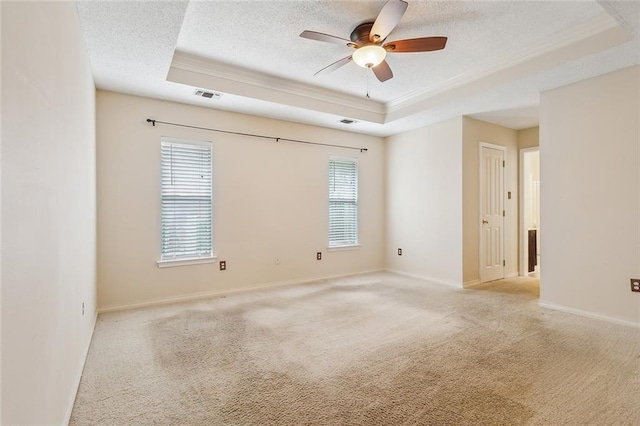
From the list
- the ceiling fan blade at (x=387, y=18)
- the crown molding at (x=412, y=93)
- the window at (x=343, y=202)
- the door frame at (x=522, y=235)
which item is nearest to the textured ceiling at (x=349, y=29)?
the crown molding at (x=412, y=93)

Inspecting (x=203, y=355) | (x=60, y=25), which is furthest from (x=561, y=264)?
(x=60, y=25)

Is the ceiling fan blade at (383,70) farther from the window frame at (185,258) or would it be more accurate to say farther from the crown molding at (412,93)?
the window frame at (185,258)

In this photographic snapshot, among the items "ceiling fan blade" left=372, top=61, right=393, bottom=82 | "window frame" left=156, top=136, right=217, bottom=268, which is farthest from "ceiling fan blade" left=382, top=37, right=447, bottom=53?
"window frame" left=156, top=136, right=217, bottom=268

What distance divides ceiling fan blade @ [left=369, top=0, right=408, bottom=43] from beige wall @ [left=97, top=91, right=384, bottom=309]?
2.50 metres

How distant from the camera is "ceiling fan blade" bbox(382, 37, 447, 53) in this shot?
2.64m

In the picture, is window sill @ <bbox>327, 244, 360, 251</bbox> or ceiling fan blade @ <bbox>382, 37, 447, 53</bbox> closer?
ceiling fan blade @ <bbox>382, 37, 447, 53</bbox>

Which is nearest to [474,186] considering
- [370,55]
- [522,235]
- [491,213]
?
[491,213]

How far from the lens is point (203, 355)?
258 cm

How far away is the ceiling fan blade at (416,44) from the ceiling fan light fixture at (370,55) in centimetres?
6

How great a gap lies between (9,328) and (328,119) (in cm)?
445

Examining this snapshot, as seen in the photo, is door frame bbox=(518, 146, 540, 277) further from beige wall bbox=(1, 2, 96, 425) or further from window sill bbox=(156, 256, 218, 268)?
beige wall bbox=(1, 2, 96, 425)

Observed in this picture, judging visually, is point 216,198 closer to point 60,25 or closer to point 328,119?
point 328,119

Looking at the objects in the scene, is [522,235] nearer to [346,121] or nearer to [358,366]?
[346,121]

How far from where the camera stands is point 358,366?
7.82 ft
